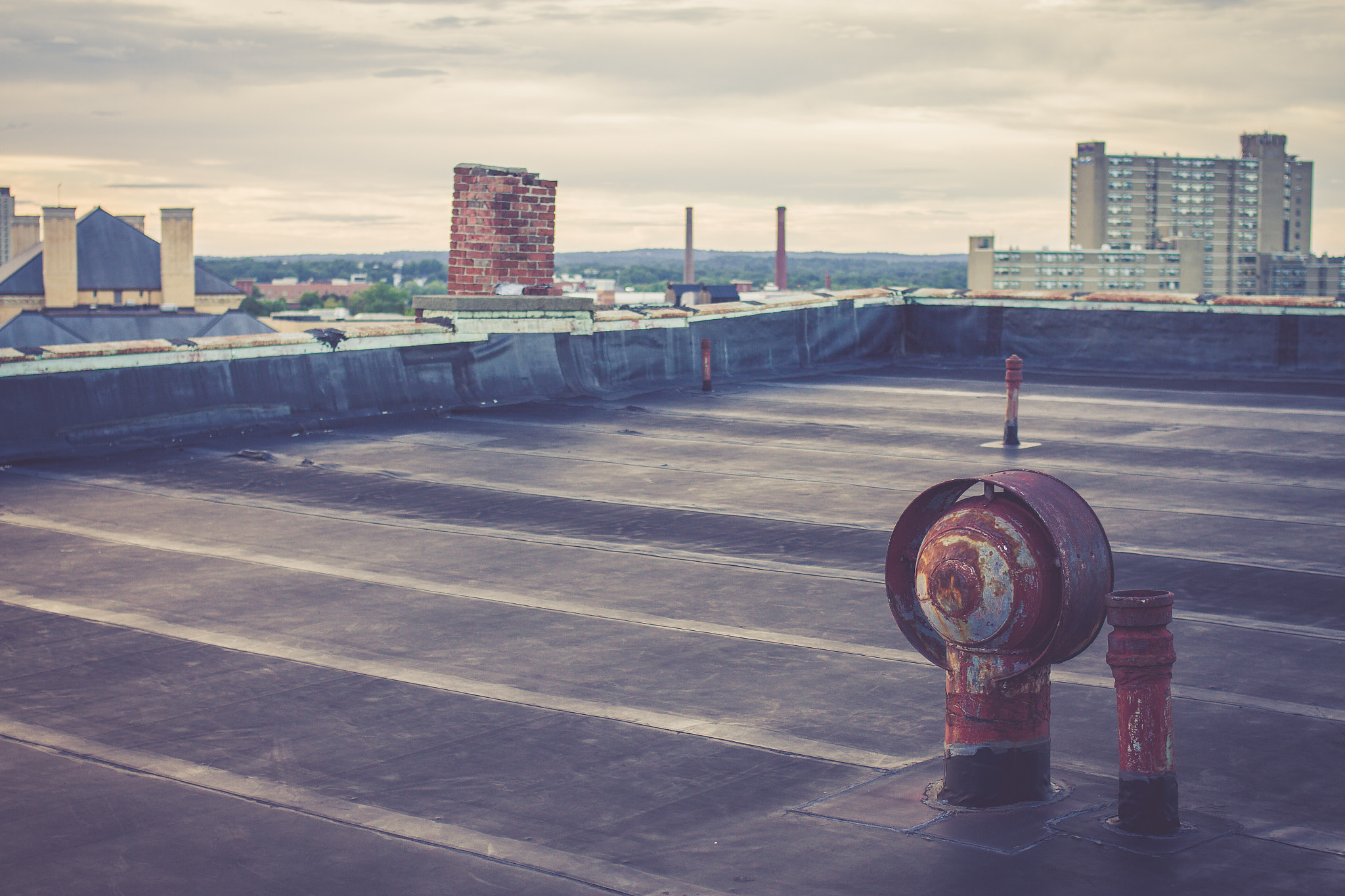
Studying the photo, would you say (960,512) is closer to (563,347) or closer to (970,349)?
(563,347)

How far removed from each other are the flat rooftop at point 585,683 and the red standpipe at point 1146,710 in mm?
168

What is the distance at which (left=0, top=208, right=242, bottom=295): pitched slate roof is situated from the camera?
315 feet

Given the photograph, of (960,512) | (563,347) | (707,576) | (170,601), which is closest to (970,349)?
(563,347)

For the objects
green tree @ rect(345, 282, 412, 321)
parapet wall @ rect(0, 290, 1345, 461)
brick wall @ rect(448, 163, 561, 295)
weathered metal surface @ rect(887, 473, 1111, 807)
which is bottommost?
weathered metal surface @ rect(887, 473, 1111, 807)

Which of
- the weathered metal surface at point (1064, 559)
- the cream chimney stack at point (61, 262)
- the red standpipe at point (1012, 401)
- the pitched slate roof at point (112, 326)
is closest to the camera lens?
the weathered metal surface at point (1064, 559)

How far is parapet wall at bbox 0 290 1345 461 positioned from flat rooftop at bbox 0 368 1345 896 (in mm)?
1032

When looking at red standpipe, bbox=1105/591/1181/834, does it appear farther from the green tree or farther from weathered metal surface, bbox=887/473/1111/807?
the green tree

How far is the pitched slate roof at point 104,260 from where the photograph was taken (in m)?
96.1

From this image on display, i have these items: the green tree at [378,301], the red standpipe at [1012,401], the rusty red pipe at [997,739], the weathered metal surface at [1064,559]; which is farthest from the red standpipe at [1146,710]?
the green tree at [378,301]

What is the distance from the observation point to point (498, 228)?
55.8 feet

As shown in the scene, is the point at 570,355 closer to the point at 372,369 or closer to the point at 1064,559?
the point at 372,369

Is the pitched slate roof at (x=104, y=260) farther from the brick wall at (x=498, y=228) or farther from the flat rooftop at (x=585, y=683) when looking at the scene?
the flat rooftop at (x=585, y=683)

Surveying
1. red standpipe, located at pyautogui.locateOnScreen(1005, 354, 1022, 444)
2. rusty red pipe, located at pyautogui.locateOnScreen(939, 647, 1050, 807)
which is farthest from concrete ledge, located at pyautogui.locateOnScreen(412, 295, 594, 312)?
rusty red pipe, located at pyautogui.locateOnScreen(939, 647, 1050, 807)

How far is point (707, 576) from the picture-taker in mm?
8336
